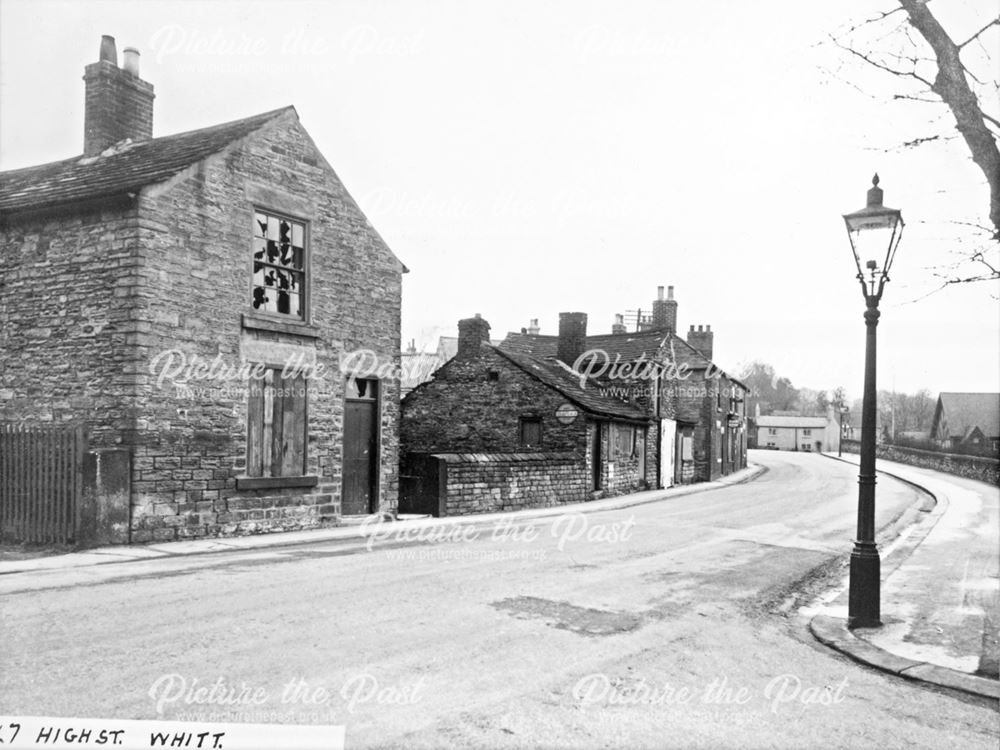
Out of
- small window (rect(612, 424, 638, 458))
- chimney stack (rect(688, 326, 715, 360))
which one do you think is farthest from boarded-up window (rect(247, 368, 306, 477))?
chimney stack (rect(688, 326, 715, 360))

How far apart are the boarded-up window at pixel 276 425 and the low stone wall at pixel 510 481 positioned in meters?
4.66

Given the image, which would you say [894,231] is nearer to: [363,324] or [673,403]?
[363,324]

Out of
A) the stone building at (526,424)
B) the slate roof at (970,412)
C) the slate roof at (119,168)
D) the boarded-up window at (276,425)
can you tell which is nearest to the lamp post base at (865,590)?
the boarded-up window at (276,425)

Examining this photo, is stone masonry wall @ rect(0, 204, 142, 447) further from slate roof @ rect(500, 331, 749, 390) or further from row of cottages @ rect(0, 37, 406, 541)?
slate roof @ rect(500, 331, 749, 390)

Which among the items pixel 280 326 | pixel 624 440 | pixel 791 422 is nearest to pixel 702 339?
pixel 624 440

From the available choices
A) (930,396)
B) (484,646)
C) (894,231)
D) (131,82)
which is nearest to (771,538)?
(894,231)

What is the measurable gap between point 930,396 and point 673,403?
497 ft

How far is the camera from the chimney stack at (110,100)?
15688 mm

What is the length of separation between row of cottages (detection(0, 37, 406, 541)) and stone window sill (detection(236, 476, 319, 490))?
25 mm

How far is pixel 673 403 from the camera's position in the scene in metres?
35.0

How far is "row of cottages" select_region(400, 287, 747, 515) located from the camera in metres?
20.3

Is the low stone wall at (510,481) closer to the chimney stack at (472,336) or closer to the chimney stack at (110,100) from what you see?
the chimney stack at (472,336)

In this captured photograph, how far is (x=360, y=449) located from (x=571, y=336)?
1756cm

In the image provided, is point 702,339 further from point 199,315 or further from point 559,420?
point 199,315
